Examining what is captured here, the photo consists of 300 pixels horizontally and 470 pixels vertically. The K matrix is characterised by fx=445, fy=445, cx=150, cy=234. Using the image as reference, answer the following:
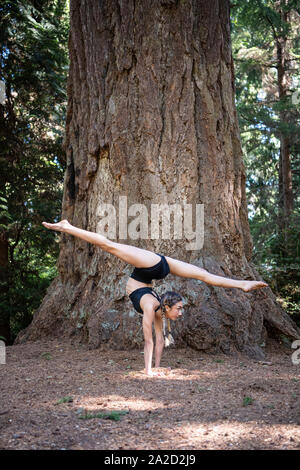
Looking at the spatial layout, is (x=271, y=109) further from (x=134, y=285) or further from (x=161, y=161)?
(x=134, y=285)

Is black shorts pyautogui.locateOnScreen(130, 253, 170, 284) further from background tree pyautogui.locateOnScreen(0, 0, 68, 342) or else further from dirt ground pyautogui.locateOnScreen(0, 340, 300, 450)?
background tree pyautogui.locateOnScreen(0, 0, 68, 342)

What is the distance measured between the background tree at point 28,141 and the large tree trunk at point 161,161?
2.93 m

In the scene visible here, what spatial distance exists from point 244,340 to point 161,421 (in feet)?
10.1

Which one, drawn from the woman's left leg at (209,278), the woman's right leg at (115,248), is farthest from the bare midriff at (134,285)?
the woman's left leg at (209,278)

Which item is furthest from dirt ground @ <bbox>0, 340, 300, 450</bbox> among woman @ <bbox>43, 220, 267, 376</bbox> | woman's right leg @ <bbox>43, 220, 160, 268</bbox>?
woman's right leg @ <bbox>43, 220, 160, 268</bbox>

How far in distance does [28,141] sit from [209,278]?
777 centimetres

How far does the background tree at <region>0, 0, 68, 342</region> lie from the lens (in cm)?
1023

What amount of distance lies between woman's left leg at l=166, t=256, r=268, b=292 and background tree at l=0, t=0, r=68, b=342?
19.3 ft

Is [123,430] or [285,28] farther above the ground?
[285,28]

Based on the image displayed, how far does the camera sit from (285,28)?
15641mm

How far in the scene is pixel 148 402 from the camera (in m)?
3.88

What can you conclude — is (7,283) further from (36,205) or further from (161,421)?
(161,421)

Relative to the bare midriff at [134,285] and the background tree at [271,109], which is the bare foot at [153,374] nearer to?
the bare midriff at [134,285]
